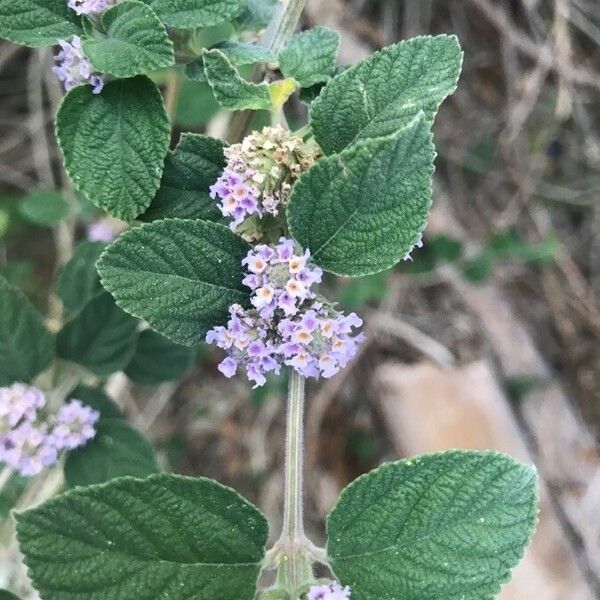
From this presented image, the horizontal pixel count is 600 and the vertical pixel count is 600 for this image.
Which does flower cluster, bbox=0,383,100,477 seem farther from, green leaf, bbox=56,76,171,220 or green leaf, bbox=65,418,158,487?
green leaf, bbox=56,76,171,220

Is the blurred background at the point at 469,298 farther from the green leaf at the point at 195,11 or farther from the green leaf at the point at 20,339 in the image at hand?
the green leaf at the point at 195,11

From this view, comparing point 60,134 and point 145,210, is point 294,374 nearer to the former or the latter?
point 145,210

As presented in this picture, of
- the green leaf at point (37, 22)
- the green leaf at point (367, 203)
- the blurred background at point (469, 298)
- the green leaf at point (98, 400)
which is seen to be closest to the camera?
the green leaf at point (367, 203)

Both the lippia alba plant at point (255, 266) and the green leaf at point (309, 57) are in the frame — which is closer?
the lippia alba plant at point (255, 266)

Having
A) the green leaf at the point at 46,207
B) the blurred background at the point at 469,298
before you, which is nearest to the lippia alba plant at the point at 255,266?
the green leaf at the point at 46,207

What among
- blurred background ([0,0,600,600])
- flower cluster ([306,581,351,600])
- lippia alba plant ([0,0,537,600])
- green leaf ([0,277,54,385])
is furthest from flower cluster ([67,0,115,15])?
blurred background ([0,0,600,600])

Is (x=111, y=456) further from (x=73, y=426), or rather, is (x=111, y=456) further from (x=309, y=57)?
(x=309, y=57)

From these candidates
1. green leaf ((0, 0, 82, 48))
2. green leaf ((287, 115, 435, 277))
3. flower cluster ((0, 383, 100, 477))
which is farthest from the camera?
flower cluster ((0, 383, 100, 477))

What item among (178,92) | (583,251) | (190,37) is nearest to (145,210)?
(190,37)
